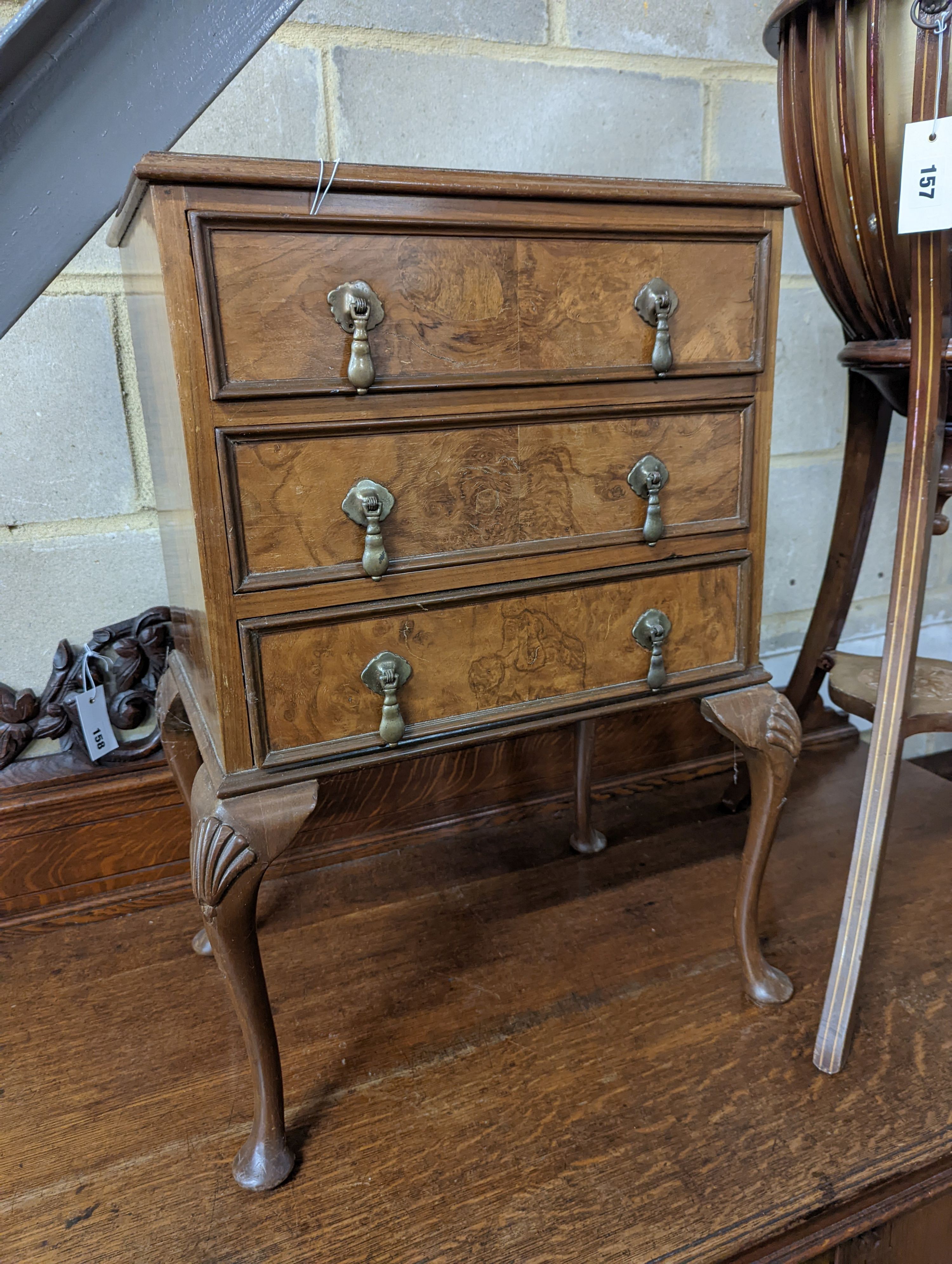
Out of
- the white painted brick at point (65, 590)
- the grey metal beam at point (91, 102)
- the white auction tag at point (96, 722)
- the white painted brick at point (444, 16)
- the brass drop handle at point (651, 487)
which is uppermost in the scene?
the white painted brick at point (444, 16)

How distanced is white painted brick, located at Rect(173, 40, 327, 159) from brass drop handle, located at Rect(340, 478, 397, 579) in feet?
2.09

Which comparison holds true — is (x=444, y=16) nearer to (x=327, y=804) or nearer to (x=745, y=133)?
(x=745, y=133)

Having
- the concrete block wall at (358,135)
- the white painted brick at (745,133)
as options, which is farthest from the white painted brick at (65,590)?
the white painted brick at (745,133)

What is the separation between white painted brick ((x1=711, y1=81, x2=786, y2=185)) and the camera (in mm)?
1274

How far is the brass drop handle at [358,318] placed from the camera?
65 cm

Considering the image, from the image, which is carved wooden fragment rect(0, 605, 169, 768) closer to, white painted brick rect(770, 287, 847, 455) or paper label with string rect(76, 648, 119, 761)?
paper label with string rect(76, 648, 119, 761)

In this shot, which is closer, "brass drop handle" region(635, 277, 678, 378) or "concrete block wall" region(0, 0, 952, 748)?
"brass drop handle" region(635, 277, 678, 378)

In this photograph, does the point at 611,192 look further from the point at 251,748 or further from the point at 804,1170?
the point at 804,1170

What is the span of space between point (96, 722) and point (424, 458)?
68 centimetres

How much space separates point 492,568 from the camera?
755 mm

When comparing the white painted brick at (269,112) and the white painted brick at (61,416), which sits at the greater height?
the white painted brick at (269,112)

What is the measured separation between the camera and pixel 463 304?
689 millimetres

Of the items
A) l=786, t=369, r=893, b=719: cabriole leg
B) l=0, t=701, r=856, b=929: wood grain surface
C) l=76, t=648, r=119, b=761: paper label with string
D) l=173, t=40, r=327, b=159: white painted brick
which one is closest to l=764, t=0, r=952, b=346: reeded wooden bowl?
l=786, t=369, r=893, b=719: cabriole leg

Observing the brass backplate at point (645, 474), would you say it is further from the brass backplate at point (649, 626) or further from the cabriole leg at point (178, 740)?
the cabriole leg at point (178, 740)
